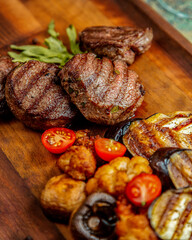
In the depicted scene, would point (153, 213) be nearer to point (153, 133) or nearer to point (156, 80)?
point (153, 133)

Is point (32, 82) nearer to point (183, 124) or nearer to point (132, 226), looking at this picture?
point (183, 124)

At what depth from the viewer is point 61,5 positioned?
7430 mm

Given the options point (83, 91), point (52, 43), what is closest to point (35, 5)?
point (52, 43)

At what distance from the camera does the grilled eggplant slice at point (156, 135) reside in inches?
184

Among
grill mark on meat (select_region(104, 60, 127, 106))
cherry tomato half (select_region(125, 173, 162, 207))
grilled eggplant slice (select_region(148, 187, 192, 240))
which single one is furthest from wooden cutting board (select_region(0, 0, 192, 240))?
grilled eggplant slice (select_region(148, 187, 192, 240))

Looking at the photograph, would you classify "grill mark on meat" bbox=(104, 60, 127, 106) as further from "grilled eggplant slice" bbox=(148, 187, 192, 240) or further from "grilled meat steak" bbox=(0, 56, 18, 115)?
"grilled meat steak" bbox=(0, 56, 18, 115)

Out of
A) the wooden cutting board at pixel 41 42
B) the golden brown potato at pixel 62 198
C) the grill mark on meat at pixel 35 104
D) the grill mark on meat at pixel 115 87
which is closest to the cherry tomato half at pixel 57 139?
the wooden cutting board at pixel 41 42

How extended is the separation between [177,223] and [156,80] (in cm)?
319

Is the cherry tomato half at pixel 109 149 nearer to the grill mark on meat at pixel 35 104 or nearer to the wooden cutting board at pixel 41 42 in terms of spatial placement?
the wooden cutting board at pixel 41 42

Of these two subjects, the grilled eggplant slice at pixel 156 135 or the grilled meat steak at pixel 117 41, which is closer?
the grilled eggplant slice at pixel 156 135

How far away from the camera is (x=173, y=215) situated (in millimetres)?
3779

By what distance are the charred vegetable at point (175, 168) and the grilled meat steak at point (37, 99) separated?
1.83m

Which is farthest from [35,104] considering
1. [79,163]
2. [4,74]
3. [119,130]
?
[119,130]

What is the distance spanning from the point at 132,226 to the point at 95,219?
0.53m
